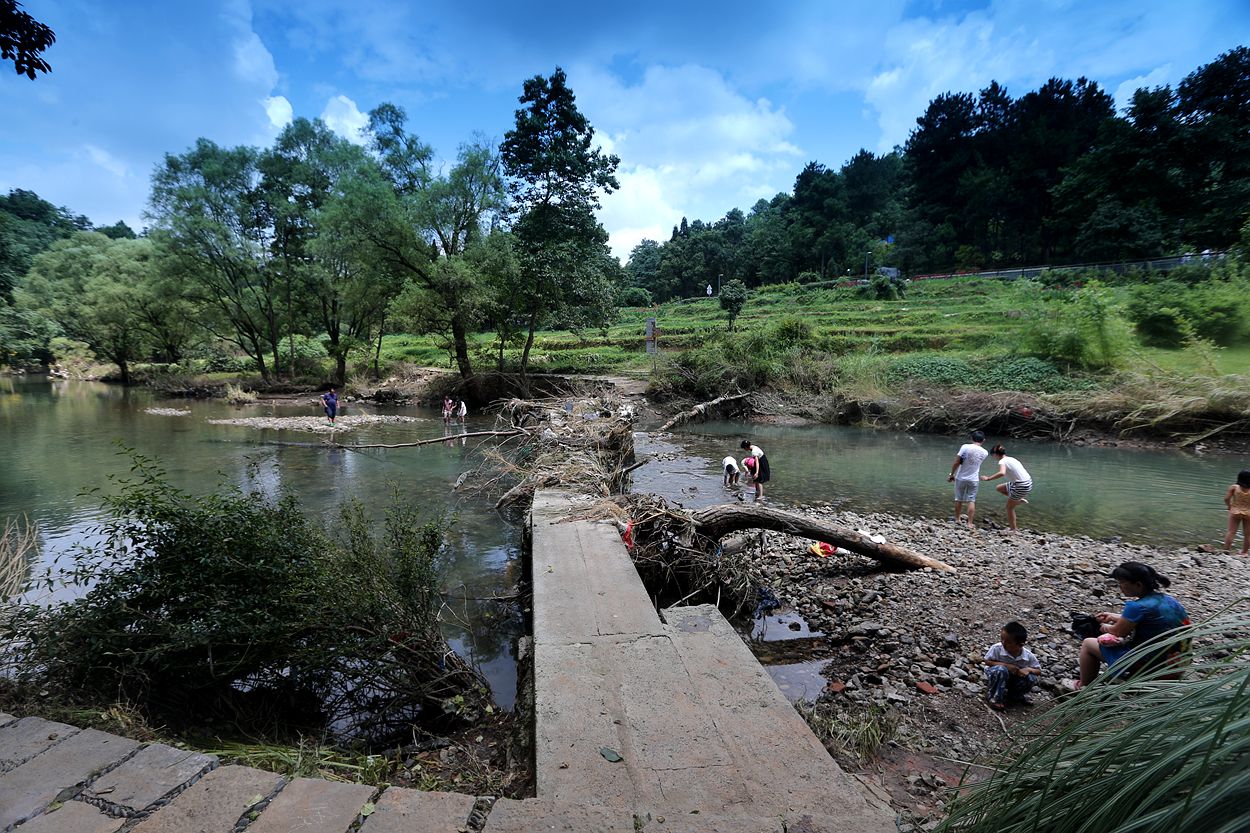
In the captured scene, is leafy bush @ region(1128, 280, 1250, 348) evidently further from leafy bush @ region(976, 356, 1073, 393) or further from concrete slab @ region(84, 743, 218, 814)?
concrete slab @ region(84, 743, 218, 814)

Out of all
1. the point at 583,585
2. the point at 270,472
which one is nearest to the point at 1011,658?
the point at 583,585

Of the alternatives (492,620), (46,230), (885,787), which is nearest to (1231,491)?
(885,787)

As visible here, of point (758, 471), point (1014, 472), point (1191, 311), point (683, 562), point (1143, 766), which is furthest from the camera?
point (1191, 311)

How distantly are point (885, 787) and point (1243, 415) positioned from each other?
20927 millimetres

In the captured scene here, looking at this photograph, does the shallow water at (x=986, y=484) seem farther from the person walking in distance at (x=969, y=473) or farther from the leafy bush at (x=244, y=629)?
the leafy bush at (x=244, y=629)

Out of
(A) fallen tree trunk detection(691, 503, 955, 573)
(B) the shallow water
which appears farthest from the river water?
(B) the shallow water

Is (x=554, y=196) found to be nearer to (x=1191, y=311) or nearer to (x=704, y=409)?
(x=704, y=409)

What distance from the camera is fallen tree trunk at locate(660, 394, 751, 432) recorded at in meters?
22.5

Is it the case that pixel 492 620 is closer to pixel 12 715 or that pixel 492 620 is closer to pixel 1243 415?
pixel 12 715

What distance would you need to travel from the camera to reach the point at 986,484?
531 inches

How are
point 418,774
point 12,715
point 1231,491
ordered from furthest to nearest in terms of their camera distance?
point 1231,491 → point 418,774 → point 12,715

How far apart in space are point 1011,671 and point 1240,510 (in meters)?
7.07

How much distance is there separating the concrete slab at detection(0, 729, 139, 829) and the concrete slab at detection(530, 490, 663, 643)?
2.49m

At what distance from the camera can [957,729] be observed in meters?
4.53
